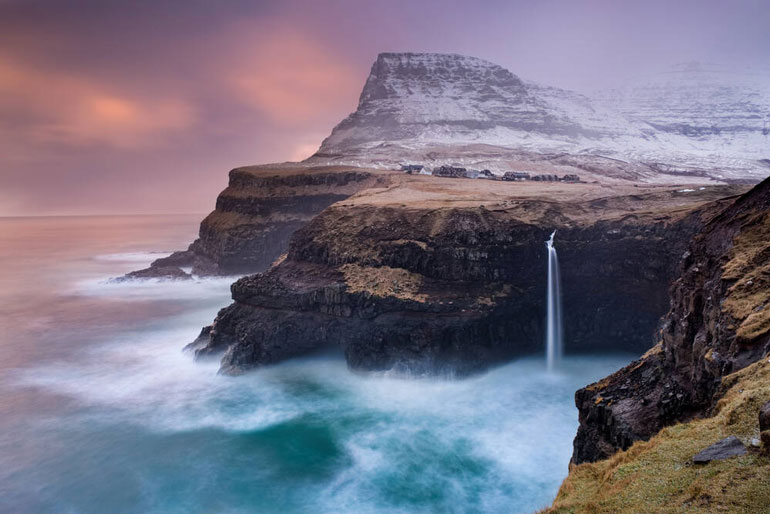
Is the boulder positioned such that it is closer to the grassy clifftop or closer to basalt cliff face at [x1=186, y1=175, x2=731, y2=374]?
the grassy clifftop

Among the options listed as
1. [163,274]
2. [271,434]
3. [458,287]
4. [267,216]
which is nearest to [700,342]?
[271,434]

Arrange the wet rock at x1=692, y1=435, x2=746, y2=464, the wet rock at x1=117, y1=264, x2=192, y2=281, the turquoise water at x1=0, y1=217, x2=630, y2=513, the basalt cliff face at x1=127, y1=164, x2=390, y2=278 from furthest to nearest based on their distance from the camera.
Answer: the basalt cliff face at x1=127, y1=164, x2=390, y2=278
the wet rock at x1=117, y1=264, x2=192, y2=281
the turquoise water at x1=0, y1=217, x2=630, y2=513
the wet rock at x1=692, y1=435, x2=746, y2=464

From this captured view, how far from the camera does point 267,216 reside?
107m

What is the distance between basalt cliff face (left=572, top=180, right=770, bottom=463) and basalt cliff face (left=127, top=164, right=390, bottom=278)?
80032mm

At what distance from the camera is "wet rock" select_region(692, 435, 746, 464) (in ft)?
39.5

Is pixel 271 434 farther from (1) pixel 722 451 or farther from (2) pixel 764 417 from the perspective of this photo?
(2) pixel 764 417

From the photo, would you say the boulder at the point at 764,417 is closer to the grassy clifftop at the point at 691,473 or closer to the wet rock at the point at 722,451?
the grassy clifftop at the point at 691,473

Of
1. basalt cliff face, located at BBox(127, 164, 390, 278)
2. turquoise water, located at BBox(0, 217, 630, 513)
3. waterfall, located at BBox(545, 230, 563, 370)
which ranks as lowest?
turquoise water, located at BBox(0, 217, 630, 513)

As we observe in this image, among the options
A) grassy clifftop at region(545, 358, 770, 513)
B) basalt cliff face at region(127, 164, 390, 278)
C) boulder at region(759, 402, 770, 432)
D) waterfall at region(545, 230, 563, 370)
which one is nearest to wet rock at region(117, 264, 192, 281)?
basalt cliff face at region(127, 164, 390, 278)

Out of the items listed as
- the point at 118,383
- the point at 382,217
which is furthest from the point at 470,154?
the point at 118,383

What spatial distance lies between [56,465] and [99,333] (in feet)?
125

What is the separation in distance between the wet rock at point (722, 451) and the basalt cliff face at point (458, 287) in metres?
34.6

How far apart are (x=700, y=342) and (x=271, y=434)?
3049cm

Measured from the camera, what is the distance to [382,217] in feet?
195
